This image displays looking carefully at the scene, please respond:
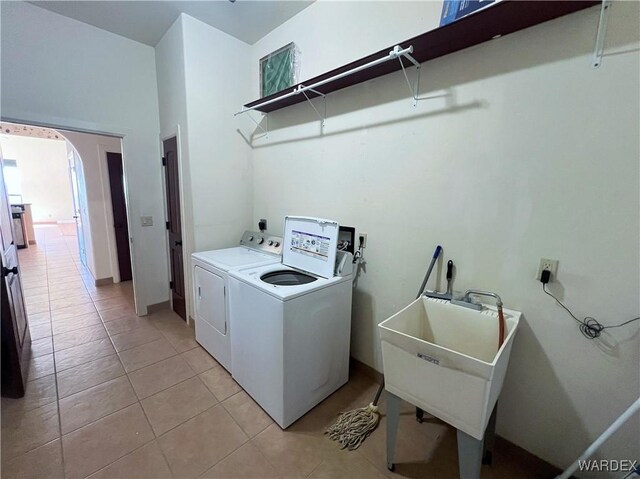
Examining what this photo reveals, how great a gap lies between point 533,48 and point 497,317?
4.45 feet

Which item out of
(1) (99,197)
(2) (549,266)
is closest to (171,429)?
(2) (549,266)

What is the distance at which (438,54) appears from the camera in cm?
154

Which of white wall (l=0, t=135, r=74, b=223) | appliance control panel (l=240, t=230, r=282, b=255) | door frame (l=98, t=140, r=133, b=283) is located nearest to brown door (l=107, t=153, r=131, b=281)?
door frame (l=98, t=140, r=133, b=283)

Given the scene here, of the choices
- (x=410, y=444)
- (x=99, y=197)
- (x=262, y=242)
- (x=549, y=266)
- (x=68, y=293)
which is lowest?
(x=410, y=444)

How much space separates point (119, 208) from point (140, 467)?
12.5 feet

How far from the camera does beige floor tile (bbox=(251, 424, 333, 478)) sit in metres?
1.45

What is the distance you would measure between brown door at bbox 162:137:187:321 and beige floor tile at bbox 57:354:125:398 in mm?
847

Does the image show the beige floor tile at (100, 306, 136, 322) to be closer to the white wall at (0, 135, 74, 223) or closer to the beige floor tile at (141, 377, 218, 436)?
the beige floor tile at (141, 377, 218, 436)

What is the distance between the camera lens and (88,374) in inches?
84.4

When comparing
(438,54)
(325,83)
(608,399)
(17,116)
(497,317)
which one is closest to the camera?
(608,399)

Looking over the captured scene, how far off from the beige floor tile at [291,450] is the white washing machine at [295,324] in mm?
78

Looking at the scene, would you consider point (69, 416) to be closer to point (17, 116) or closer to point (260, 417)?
point (260, 417)

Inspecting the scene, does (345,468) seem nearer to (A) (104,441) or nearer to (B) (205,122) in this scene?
(A) (104,441)

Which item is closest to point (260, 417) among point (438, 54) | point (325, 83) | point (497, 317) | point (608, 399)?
point (497, 317)
